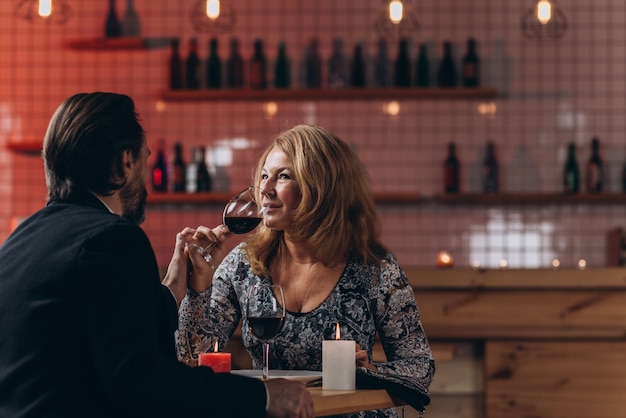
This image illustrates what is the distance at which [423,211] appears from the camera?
5395 millimetres

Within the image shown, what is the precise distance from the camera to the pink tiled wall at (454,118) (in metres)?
5.33

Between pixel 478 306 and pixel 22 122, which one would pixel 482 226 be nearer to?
pixel 478 306

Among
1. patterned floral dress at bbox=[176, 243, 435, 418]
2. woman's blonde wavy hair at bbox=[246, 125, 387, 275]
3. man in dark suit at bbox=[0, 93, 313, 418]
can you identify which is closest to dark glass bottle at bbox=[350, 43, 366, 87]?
woman's blonde wavy hair at bbox=[246, 125, 387, 275]

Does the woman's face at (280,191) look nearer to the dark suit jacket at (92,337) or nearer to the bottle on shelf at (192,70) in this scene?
the dark suit jacket at (92,337)

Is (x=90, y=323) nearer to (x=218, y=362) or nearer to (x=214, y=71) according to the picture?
(x=218, y=362)

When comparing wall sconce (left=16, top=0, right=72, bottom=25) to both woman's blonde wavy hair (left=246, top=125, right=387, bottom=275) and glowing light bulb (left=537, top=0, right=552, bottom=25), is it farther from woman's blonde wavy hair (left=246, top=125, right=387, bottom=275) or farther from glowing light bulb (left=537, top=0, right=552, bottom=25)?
woman's blonde wavy hair (left=246, top=125, right=387, bottom=275)

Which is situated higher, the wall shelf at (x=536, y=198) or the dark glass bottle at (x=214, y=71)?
the dark glass bottle at (x=214, y=71)

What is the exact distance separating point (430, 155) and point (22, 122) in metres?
2.36

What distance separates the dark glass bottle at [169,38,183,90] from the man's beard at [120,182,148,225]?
363 centimetres

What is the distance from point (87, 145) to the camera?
5.75ft

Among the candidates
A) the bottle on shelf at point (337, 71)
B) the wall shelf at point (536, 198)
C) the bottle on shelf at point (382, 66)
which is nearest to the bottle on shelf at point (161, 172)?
the bottle on shelf at point (337, 71)

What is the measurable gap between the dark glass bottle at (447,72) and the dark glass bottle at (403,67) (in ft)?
0.56

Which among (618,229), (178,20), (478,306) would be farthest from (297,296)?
(178,20)

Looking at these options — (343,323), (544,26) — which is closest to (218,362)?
(343,323)
